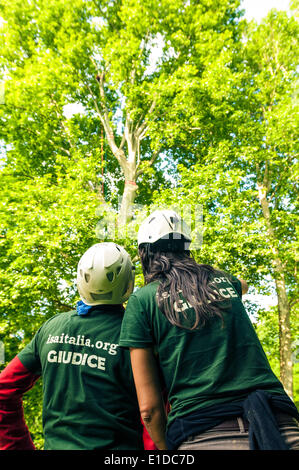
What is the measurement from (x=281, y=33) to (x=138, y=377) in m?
17.9

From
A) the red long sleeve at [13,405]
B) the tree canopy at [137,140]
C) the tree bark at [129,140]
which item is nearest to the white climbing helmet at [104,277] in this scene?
the red long sleeve at [13,405]

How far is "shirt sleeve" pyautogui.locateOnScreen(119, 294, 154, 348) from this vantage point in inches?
65.1

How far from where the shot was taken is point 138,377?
5.45 feet

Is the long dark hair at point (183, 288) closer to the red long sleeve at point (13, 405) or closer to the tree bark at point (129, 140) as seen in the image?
the red long sleeve at point (13, 405)

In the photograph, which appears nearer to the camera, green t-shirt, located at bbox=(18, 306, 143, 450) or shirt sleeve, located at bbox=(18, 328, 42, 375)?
green t-shirt, located at bbox=(18, 306, 143, 450)

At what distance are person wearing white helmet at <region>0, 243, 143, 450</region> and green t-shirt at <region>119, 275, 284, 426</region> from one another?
1.01 feet

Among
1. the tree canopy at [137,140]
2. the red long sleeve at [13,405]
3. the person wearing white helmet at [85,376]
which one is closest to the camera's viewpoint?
the person wearing white helmet at [85,376]

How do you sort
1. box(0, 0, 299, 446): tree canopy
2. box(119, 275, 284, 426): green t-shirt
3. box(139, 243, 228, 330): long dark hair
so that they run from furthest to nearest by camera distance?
box(0, 0, 299, 446): tree canopy < box(139, 243, 228, 330): long dark hair < box(119, 275, 284, 426): green t-shirt

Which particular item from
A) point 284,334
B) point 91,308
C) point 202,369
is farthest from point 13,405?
point 284,334

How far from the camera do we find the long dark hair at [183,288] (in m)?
1.61

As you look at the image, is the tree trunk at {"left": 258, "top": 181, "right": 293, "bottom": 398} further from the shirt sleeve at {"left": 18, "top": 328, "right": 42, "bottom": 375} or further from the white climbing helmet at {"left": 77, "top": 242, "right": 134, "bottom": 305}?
the shirt sleeve at {"left": 18, "top": 328, "right": 42, "bottom": 375}

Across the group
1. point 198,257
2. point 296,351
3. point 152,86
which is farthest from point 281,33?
point 296,351

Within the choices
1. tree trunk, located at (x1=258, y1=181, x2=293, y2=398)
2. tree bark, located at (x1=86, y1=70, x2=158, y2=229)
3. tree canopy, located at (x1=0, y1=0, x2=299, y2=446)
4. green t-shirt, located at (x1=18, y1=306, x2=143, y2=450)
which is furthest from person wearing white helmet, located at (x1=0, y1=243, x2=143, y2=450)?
tree trunk, located at (x1=258, y1=181, x2=293, y2=398)

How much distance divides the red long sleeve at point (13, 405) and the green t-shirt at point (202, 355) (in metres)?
0.91
